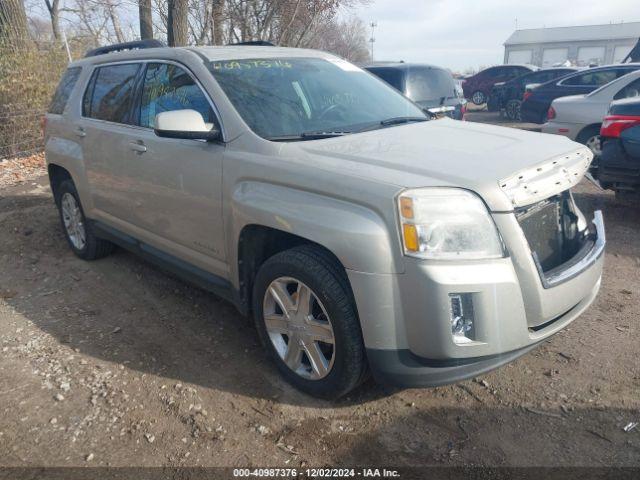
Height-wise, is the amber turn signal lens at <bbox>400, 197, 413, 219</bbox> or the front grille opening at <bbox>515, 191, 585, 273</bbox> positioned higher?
the amber turn signal lens at <bbox>400, 197, 413, 219</bbox>

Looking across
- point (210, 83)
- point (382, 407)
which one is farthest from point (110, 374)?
point (210, 83)

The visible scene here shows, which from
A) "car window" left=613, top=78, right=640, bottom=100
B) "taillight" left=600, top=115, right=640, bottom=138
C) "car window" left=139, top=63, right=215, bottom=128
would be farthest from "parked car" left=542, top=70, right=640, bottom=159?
"car window" left=139, top=63, right=215, bottom=128

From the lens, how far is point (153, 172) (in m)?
3.63

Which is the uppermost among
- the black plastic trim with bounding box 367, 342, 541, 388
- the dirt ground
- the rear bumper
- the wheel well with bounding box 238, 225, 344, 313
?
the rear bumper

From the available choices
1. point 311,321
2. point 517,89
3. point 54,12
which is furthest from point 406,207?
point 54,12

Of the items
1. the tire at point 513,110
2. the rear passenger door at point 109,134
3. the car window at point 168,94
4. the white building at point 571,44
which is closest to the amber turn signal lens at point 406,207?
the car window at point 168,94

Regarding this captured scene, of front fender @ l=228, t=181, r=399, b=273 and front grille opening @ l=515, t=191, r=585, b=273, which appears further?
front grille opening @ l=515, t=191, r=585, b=273

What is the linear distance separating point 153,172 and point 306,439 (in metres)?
2.09

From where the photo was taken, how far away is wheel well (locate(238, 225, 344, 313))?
9.68 feet

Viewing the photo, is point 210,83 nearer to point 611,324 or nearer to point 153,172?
point 153,172

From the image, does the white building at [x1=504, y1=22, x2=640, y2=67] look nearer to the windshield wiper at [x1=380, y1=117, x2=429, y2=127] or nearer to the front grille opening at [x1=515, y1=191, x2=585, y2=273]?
the windshield wiper at [x1=380, y1=117, x2=429, y2=127]

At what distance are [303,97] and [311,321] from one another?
1.52m

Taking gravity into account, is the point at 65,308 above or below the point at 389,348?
below

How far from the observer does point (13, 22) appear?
11391mm
